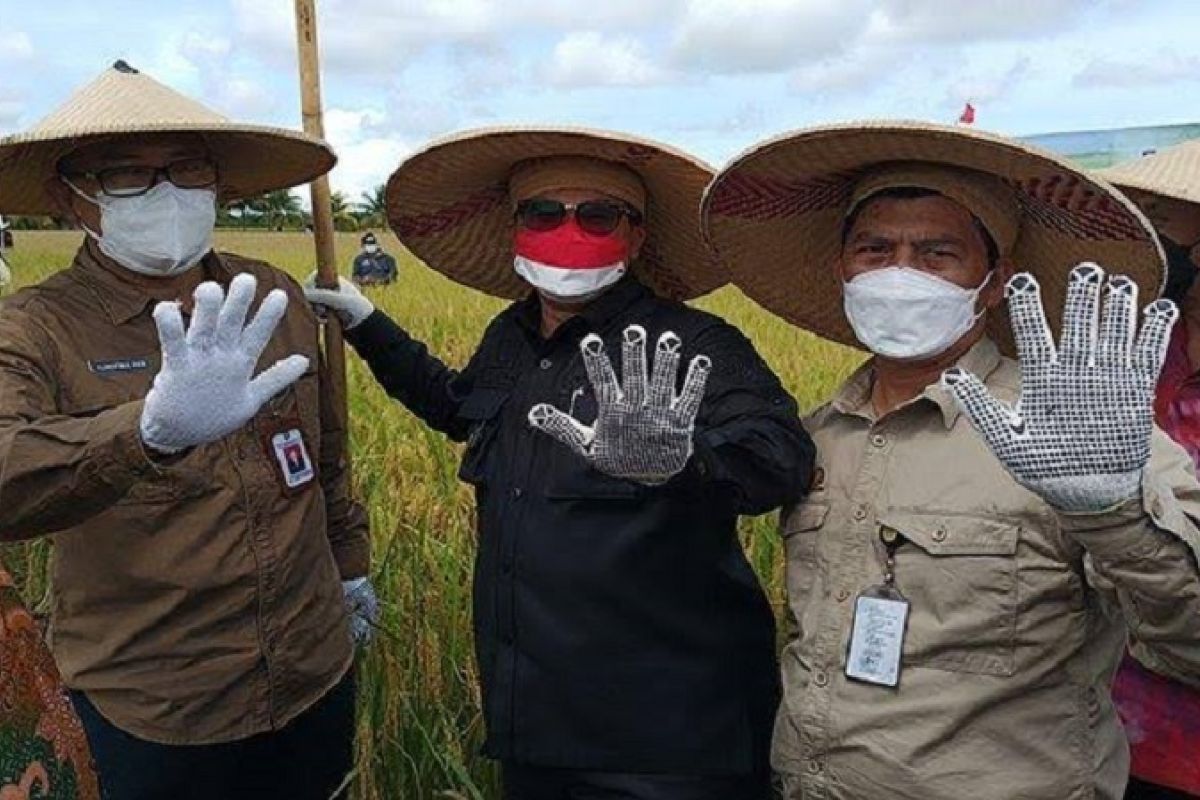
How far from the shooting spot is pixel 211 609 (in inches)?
89.7

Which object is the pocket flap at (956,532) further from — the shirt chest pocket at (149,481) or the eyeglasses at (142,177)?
the eyeglasses at (142,177)

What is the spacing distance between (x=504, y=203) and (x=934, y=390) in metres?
A: 1.09

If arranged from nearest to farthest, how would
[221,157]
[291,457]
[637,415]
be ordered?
[637,415] < [291,457] < [221,157]

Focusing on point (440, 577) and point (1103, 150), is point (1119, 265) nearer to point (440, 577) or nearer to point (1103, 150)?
point (1103, 150)

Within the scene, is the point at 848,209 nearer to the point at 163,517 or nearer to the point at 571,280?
the point at 571,280

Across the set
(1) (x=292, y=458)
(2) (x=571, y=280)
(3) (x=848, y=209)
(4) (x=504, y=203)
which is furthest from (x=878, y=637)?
(4) (x=504, y=203)

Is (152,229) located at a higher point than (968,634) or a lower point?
higher

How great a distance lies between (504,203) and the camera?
8.75 ft

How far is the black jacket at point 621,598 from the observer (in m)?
2.15

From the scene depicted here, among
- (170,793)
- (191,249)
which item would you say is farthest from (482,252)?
(170,793)

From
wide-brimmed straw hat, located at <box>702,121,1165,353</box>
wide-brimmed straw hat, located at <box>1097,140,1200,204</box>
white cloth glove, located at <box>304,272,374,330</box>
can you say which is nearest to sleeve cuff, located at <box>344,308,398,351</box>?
white cloth glove, located at <box>304,272,374,330</box>

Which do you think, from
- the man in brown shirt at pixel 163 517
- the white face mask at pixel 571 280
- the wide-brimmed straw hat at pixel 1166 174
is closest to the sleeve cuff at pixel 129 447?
the man in brown shirt at pixel 163 517

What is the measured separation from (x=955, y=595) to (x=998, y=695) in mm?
147

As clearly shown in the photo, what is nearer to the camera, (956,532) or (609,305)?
(956,532)
